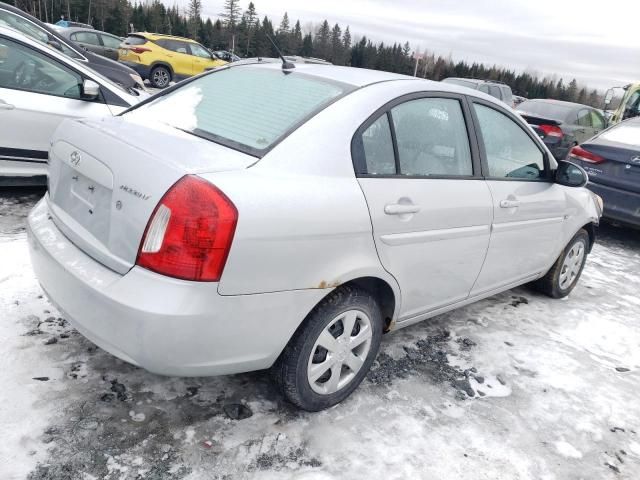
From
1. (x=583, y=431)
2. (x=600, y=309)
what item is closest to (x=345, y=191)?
(x=583, y=431)

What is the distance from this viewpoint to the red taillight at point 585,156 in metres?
6.31

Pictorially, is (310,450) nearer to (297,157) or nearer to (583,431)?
(297,157)

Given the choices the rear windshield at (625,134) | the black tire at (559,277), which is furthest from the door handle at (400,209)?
the rear windshield at (625,134)

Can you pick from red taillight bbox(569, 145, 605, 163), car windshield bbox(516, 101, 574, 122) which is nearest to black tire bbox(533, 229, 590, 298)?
red taillight bbox(569, 145, 605, 163)

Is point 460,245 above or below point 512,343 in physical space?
above

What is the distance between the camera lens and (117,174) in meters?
2.05

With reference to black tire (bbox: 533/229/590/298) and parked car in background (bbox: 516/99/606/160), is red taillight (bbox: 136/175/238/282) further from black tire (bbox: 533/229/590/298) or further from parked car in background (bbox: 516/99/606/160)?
parked car in background (bbox: 516/99/606/160)

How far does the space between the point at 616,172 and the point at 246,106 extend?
5.28m

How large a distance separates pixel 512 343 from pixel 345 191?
1.99 metres

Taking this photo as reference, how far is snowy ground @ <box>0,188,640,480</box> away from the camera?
2.13 m

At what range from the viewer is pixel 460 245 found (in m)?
2.93

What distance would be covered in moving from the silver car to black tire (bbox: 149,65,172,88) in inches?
595

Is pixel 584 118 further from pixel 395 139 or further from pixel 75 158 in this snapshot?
pixel 75 158

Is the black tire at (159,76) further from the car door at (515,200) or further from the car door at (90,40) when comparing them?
the car door at (515,200)
